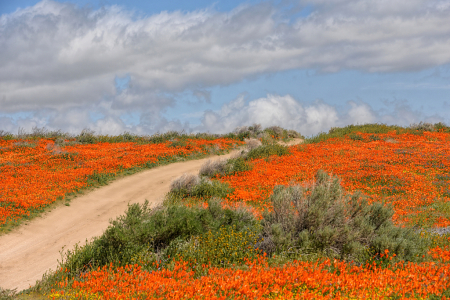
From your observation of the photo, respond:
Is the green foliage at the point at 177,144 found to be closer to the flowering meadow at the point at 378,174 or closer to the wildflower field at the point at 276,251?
the flowering meadow at the point at 378,174

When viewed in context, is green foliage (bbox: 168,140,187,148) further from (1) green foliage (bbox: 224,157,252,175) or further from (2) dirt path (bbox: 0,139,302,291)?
(2) dirt path (bbox: 0,139,302,291)

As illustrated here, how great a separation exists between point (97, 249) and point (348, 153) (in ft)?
66.9

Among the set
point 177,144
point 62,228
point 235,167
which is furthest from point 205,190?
point 177,144

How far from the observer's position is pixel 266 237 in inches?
372

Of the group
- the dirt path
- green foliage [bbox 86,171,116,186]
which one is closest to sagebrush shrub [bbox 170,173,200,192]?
the dirt path

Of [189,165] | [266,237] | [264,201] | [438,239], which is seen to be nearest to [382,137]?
[189,165]

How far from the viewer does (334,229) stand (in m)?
8.90

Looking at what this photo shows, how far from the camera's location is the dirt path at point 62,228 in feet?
35.4

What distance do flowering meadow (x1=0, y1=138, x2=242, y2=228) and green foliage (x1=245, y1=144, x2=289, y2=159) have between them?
4615 millimetres

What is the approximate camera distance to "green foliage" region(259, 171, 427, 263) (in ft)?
28.7

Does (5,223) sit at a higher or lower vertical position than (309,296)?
higher

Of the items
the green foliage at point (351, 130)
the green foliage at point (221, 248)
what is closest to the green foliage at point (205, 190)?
the green foliage at point (221, 248)

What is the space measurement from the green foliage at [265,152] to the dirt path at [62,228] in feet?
23.8

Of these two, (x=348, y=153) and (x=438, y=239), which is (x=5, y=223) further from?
(x=348, y=153)
